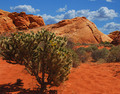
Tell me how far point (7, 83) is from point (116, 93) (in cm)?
477

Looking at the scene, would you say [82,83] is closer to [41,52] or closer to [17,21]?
[41,52]

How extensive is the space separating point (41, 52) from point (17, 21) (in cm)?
4077

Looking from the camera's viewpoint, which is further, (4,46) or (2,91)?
(2,91)

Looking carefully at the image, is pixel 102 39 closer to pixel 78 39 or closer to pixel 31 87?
pixel 78 39

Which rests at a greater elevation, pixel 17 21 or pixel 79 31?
pixel 17 21

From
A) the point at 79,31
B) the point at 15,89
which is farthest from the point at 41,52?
the point at 79,31

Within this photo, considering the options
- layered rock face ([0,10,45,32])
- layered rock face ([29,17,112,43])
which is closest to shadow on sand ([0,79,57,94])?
layered rock face ([29,17,112,43])

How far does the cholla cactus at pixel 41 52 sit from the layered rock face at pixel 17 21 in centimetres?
3595

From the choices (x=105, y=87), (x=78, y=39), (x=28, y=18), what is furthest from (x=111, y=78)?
(x=28, y=18)

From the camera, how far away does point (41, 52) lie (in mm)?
4199

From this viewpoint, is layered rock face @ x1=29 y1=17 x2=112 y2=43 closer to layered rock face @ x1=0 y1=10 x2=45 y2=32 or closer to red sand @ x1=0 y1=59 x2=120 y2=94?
layered rock face @ x1=0 y1=10 x2=45 y2=32

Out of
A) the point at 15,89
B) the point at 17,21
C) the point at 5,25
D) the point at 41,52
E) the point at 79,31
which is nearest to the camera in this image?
the point at 41,52

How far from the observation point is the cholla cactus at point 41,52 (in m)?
4.08

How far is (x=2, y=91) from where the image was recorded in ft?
15.9
